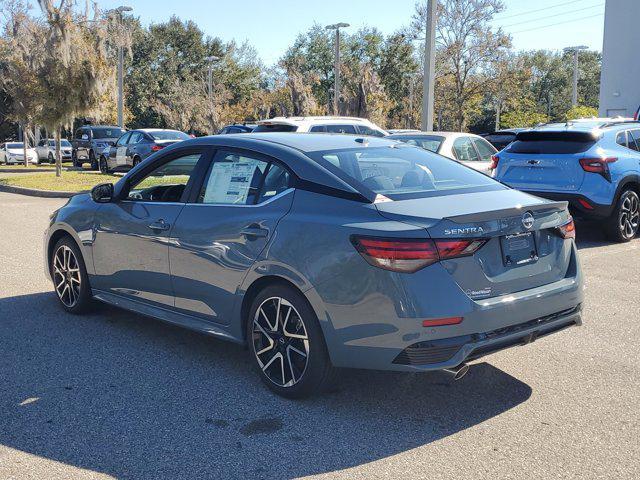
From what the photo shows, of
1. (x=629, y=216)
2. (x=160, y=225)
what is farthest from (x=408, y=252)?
(x=629, y=216)

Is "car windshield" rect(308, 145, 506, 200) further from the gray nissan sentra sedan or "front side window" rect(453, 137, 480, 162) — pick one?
"front side window" rect(453, 137, 480, 162)

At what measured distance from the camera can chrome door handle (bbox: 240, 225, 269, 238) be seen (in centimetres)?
440

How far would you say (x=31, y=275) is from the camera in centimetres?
805

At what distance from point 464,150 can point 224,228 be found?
911 cm

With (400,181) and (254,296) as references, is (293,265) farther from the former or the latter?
(400,181)

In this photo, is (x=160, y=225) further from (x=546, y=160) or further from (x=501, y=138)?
(x=501, y=138)

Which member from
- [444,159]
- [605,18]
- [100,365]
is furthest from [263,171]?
[605,18]

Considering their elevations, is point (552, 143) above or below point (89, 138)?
above

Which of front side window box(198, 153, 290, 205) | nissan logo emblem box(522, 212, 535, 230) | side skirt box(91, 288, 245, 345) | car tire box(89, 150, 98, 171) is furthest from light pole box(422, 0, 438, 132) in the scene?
car tire box(89, 150, 98, 171)

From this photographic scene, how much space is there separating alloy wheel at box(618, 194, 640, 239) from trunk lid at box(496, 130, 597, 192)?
93 cm

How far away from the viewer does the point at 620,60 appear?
102ft

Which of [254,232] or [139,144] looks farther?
[139,144]

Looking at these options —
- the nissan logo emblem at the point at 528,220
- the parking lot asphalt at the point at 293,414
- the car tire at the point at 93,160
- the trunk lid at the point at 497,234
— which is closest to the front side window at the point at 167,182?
the parking lot asphalt at the point at 293,414

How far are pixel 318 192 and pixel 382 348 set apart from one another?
3.42 ft
